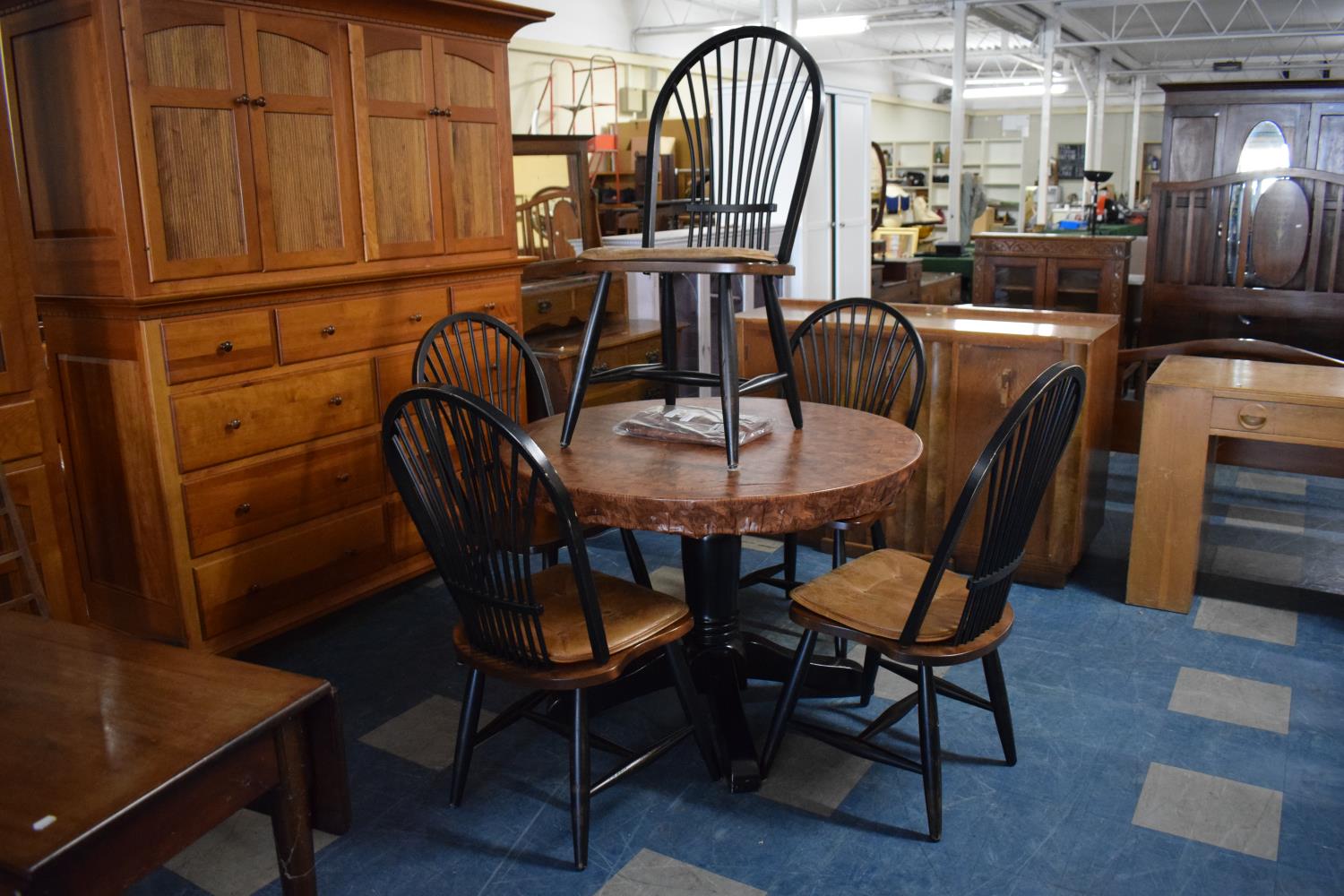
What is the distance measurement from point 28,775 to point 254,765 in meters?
0.22

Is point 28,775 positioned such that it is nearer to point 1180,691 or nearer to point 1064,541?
point 1180,691

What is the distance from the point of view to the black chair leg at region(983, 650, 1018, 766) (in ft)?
7.34

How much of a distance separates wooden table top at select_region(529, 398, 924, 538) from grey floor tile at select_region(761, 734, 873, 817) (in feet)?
2.08

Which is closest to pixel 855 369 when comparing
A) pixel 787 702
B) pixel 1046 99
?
pixel 787 702

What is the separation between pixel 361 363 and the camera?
3166 mm

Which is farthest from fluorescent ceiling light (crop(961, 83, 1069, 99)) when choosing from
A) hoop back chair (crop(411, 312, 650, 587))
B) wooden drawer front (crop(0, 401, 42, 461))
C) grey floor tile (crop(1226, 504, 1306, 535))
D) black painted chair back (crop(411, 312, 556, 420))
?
wooden drawer front (crop(0, 401, 42, 461))

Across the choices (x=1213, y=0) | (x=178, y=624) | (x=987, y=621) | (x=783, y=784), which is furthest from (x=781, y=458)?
(x=1213, y=0)

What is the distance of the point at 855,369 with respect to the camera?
11.7 ft

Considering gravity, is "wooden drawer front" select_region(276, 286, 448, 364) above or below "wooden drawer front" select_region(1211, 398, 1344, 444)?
above

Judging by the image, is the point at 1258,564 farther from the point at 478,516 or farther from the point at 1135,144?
the point at 1135,144

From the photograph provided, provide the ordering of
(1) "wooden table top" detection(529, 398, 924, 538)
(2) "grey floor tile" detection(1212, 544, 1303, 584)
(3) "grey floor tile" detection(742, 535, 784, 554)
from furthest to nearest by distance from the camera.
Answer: (3) "grey floor tile" detection(742, 535, 784, 554) → (2) "grey floor tile" detection(1212, 544, 1303, 584) → (1) "wooden table top" detection(529, 398, 924, 538)

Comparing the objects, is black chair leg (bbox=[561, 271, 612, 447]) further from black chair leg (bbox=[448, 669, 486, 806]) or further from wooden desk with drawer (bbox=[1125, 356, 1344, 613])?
wooden desk with drawer (bbox=[1125, 356, 1344, 613])

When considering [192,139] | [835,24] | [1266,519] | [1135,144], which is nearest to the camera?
[192,139]

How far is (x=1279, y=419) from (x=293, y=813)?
9.20 feet
